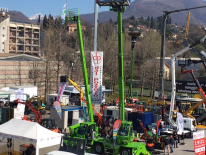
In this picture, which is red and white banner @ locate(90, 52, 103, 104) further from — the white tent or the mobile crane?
the white tent

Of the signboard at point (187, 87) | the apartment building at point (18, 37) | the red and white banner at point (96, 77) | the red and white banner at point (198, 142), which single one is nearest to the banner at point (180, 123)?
the red and white banner at point (96, 77)

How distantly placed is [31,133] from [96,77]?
788 centimetres

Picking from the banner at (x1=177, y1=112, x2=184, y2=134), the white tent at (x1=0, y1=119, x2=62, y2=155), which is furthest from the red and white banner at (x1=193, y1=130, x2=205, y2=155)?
the banner at (x1=177, y1=112, x2=184, y2=134)

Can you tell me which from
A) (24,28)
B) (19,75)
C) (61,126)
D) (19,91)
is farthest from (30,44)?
(61,126)

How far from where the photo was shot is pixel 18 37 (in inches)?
3959

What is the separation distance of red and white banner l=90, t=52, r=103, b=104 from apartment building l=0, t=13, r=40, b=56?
74.0m

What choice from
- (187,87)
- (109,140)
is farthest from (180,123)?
(187,87)

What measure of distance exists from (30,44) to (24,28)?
5.52 metres

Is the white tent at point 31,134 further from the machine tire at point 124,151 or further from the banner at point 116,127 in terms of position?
the machine tire at point 124,151

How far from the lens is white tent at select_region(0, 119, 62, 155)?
49.1ft

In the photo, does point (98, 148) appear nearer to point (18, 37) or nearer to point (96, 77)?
point (96, 77)

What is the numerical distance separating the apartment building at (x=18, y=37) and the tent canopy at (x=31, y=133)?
7930 cm

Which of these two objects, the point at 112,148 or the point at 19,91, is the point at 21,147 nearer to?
the point at 112,148

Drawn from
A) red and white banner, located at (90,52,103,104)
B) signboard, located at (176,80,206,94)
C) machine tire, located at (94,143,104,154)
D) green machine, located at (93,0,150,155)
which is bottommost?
machine tire, located at (94,143,104,154)
